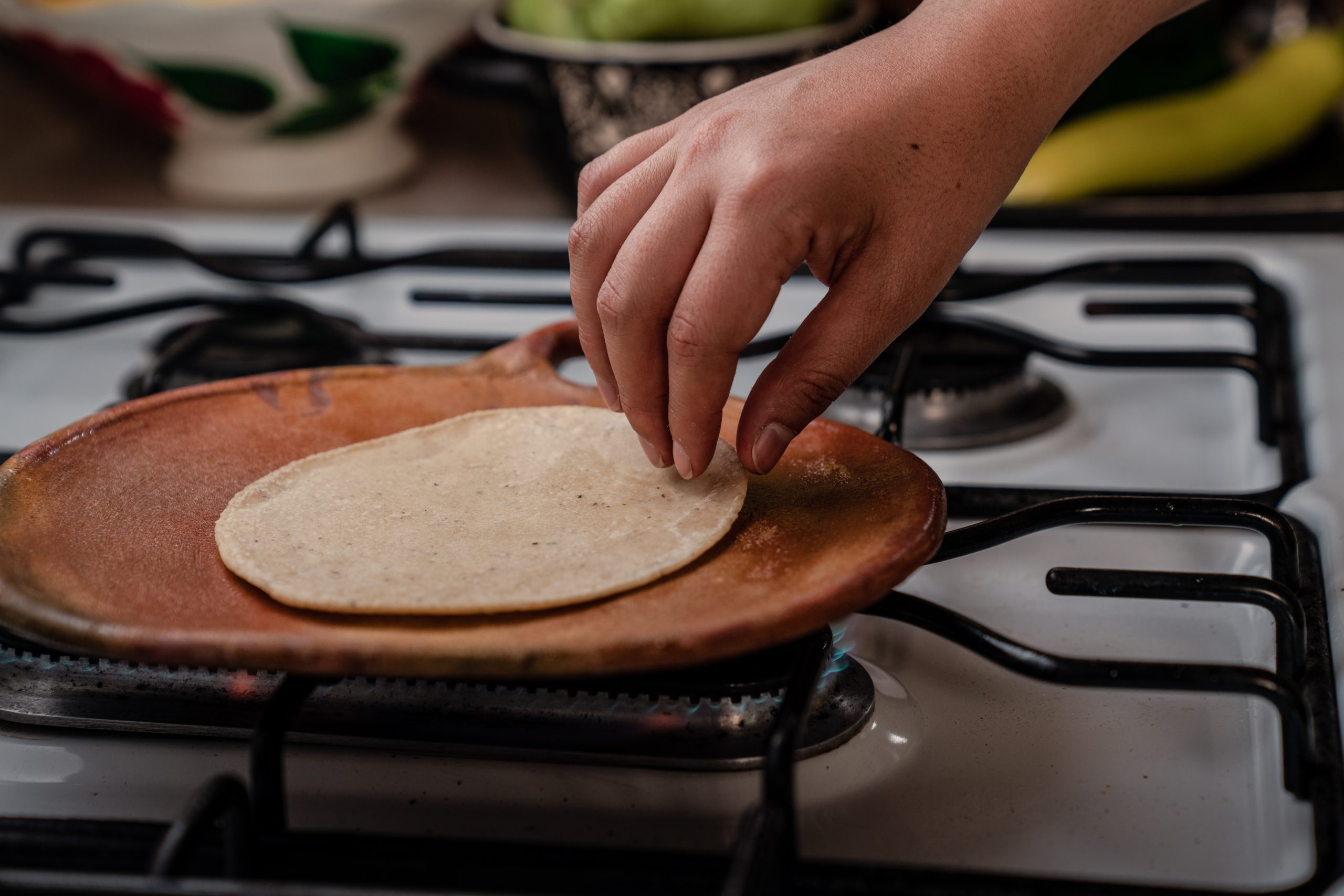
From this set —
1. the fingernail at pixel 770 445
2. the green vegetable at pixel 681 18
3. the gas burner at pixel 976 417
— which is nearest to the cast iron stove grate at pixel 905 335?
the gas burner at pixel 976 417

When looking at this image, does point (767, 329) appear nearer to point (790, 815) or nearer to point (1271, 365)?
point (1271, 365)

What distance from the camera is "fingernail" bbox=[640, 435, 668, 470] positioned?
Result: 510 mm

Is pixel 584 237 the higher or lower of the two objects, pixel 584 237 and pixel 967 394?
the higher

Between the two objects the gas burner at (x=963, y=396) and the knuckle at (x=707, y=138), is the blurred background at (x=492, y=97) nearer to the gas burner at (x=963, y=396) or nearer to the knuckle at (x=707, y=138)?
the gas burner at (x=963, y=396)

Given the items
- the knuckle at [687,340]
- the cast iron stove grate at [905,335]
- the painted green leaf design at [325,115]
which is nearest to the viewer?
the knuckle at [687,340]

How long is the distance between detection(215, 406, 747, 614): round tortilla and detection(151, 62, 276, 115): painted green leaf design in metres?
0.56

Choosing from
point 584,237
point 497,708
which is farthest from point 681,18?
point 497,708

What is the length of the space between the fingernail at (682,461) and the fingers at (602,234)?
0.05 m

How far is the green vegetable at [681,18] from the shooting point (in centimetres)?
94

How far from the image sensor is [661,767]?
0.45 m

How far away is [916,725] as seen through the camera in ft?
1.54

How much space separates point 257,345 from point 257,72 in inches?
14.1

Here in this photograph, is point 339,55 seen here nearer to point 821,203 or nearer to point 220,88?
point 220,88

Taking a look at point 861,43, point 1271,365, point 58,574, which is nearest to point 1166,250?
point 1271,365
